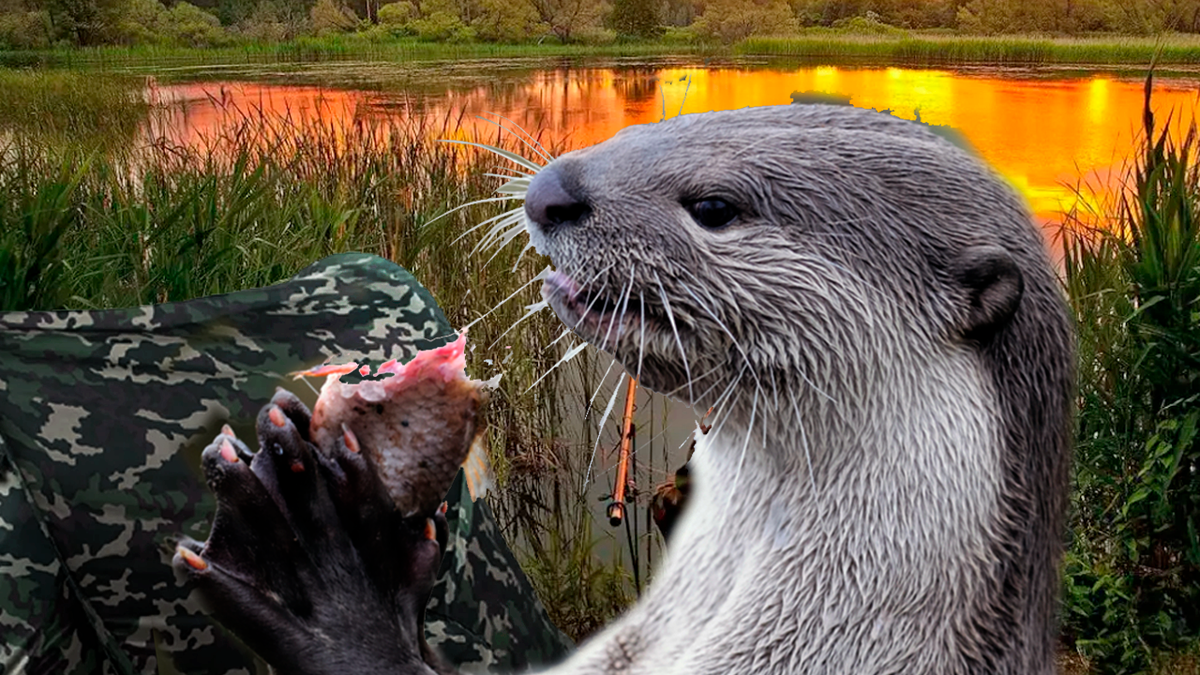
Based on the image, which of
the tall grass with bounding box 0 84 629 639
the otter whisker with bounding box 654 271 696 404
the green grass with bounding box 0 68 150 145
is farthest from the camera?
the green grass with bounding box 0 68 150 145

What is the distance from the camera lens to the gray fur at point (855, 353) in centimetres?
109

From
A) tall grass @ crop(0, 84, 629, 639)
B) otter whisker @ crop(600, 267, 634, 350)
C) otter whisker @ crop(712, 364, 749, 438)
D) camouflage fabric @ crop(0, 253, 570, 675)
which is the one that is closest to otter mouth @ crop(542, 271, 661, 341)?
otter whisker @ crop(600, 267, 634, 350)

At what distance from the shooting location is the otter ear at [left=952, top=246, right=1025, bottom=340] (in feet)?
3.53

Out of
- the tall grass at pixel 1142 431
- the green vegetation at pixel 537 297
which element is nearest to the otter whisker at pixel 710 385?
the green vegetation at pixel 537 297

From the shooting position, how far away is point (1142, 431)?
2453 mm

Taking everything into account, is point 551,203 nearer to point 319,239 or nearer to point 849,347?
point 849,347

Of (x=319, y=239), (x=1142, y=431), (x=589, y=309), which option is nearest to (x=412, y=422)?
(x=589, y=309)

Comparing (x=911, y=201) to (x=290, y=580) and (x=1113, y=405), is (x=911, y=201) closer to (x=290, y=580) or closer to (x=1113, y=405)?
(x=290, y=580)

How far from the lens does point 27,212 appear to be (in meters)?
2.04

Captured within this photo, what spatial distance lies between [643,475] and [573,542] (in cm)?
33

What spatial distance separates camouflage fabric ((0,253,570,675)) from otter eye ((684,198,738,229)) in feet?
3.02

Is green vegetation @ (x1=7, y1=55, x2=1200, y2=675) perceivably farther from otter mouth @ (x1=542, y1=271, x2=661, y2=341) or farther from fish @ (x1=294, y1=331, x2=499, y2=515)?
otter mouth @ (x1=542, y1=271, x2=661, y2=341)

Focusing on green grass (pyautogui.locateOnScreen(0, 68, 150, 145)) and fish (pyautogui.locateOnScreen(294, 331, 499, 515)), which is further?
green grass (pyautogui.locateOnScreen(0, 68, 150, 145))

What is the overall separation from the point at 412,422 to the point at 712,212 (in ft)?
1.55
